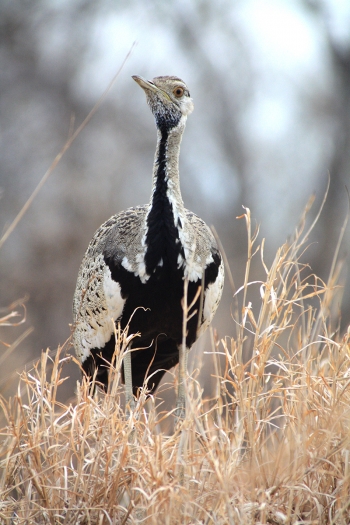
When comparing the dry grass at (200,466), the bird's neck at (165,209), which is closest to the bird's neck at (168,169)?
the bird's neck at (165,209)

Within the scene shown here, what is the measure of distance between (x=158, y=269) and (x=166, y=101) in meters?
0.97

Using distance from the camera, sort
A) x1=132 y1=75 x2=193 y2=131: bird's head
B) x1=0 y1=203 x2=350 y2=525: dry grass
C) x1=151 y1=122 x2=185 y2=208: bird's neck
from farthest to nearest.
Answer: x1=132 y1=75 x2=193 y2=131: bird's head < x1=151 y1=122 x2=185 y2=208: bird's neck < x1=0 y1=203 x2=350 y2=525: dry grass

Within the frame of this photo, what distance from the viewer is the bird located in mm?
2996

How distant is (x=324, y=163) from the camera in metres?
11.2

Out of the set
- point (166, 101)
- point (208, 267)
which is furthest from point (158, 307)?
point (166, 101)

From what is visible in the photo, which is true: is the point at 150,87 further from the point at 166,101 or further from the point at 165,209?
the point at 165,209

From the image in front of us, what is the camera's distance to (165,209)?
3.05 meters

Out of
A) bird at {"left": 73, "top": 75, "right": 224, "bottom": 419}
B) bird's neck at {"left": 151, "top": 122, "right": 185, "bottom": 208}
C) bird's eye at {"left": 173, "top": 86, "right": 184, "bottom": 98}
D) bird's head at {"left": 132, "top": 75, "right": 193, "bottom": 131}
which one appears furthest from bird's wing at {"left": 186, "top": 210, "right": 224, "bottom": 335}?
bird's eye at {"left": 173, "top": 86, "right": 184, "bottom": 98}

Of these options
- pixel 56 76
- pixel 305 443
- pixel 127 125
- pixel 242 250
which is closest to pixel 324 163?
pixel 242 250

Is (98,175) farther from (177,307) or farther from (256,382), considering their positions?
(256,382)

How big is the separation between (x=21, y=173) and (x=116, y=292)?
7192 mm

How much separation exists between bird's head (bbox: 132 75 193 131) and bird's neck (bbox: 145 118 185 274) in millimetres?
53

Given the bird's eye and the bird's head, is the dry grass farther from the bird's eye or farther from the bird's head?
the bird's eye

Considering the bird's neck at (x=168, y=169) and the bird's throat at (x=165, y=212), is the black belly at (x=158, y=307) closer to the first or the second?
the bird's throat at (x=165, y=212)
